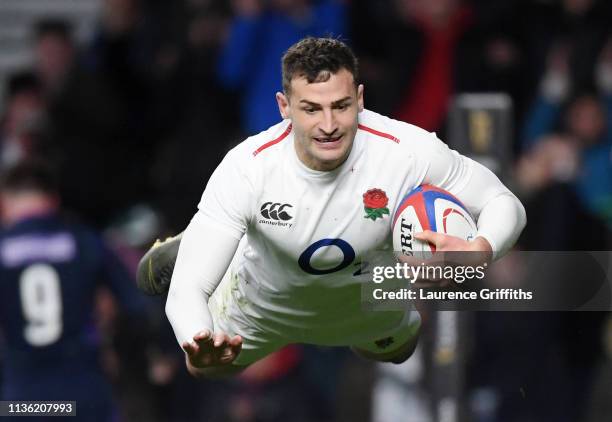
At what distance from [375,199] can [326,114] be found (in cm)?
50

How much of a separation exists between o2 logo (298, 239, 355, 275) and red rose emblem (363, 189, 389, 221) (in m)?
0.17

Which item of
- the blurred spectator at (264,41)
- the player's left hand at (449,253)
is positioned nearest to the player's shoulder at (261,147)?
the player's left hand at (449,253)

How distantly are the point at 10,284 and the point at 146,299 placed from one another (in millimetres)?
977

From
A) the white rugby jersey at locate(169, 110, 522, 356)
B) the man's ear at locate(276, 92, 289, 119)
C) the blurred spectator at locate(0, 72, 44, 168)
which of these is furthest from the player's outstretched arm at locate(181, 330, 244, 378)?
the blurred spectator at locate(0, 72, 44, 168)

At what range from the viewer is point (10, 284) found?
9.20m

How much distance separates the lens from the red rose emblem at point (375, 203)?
21.4 feet

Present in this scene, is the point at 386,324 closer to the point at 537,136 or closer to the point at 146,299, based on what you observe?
the point at 146,299

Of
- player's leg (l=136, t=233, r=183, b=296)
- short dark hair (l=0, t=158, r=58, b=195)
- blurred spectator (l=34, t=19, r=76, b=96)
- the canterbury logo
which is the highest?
blurred spectator (l=34, t=19, r=76, b=96)

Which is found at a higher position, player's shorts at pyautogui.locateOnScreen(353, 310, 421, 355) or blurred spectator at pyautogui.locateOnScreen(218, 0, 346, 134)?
blurred spectator at pyautogui.locateOnScreen(218, 0, 346, 134)

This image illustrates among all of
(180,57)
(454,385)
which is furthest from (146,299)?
(180,57)

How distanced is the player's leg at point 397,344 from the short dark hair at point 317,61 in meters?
1.48

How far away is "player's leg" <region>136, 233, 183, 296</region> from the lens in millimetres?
7359

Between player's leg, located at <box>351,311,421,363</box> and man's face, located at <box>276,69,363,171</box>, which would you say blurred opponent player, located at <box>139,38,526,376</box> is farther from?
player's leg, located at <box>351,311,421,363</box>

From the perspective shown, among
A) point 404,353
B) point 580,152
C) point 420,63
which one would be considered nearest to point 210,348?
point 404,353
